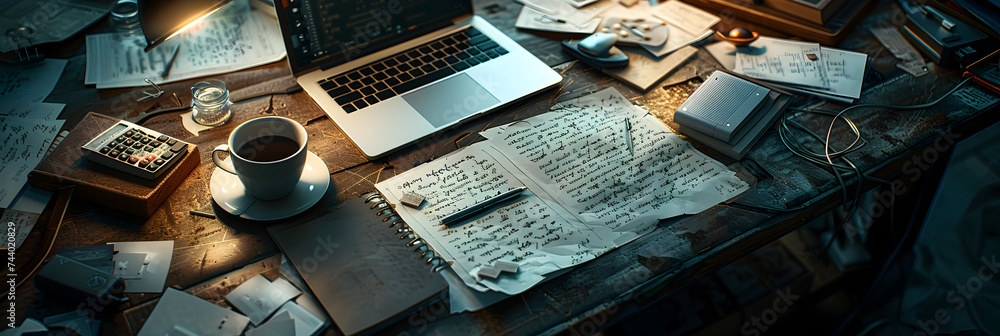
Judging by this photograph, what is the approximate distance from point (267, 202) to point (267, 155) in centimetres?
9

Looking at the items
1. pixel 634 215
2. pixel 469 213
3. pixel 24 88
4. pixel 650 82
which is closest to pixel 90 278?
pixel 469 213

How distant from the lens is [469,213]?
845mm

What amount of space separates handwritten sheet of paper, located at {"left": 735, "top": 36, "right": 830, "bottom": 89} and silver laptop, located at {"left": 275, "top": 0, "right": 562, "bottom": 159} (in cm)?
41

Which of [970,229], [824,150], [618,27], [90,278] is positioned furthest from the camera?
[970,229]

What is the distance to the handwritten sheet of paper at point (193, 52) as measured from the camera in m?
1.12

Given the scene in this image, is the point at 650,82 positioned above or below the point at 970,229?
above

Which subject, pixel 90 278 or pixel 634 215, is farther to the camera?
pixel 634 215

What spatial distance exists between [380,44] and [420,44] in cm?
8

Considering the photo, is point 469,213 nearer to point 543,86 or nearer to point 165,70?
point 543,86

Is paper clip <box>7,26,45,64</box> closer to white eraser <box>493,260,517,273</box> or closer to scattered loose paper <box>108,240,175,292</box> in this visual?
scattered loose paper <box>108,240,175,292</box>

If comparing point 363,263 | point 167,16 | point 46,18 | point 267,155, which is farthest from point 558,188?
point 46,18

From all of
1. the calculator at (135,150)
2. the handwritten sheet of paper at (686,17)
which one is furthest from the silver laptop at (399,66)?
the handwritten sheet of paper at (686,17)

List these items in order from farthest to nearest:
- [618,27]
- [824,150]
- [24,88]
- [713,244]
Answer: [618,27] < [24,88] < [824,150] < [713,244]

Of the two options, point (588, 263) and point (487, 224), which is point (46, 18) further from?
point (588, 263)
